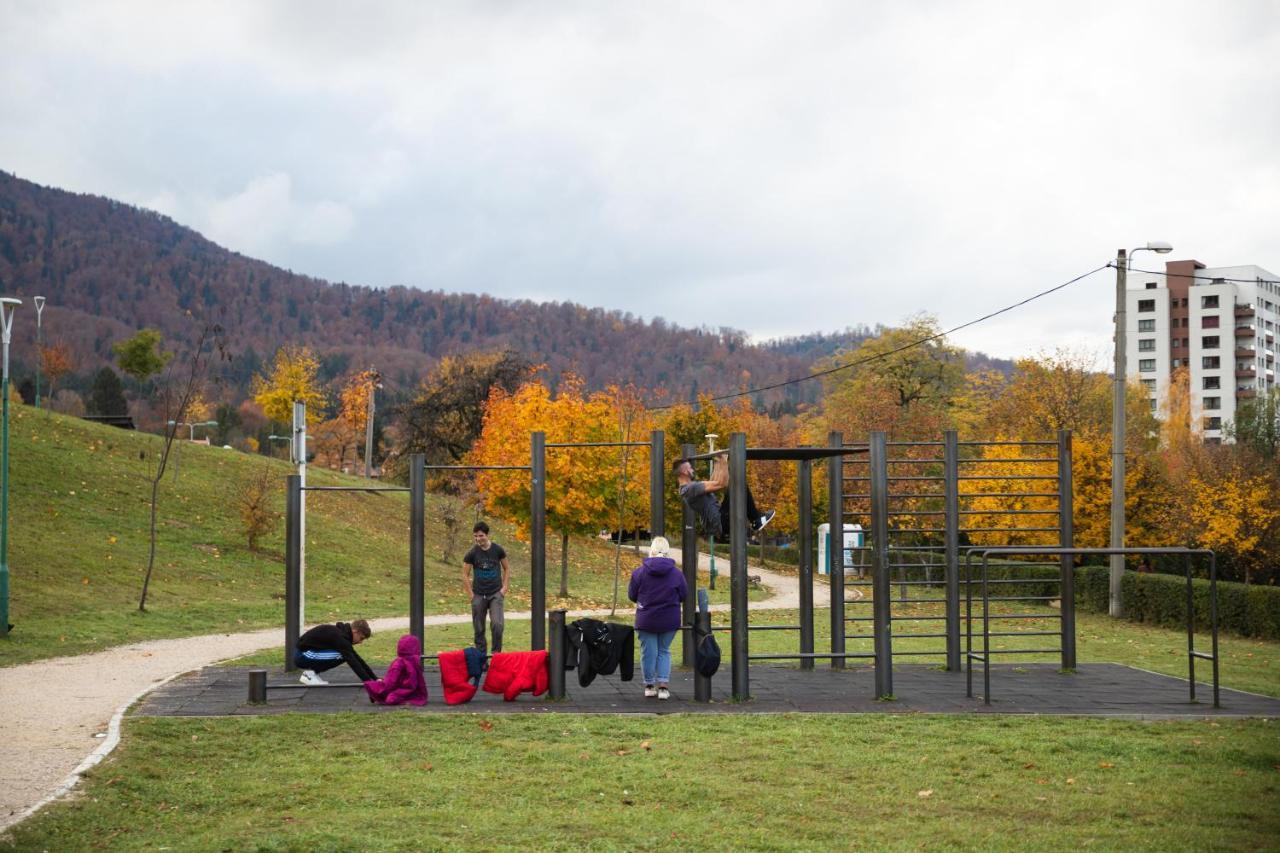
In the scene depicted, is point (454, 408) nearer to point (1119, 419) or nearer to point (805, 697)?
point (1119, 419)

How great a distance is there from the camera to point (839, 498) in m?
14.7

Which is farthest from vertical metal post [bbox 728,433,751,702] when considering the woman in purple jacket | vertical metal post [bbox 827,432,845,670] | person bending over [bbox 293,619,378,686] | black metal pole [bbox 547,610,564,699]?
person bending over [bbox 293,619,378,686]

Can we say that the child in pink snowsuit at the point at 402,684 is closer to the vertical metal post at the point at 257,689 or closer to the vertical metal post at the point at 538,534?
the vertical metal post at the point at 257,689

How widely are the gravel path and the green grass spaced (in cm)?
33

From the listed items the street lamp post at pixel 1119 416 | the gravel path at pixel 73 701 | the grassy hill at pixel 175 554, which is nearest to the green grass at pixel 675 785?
the gravel path at pixel 73 701

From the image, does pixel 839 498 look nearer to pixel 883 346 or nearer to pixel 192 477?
pixel 192 477

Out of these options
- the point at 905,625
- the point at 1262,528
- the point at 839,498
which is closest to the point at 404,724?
the point at 839,498

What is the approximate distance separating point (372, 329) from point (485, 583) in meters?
176

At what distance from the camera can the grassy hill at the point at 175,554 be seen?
22.7m

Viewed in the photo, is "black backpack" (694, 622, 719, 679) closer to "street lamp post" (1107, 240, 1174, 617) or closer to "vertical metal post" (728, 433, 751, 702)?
"vertical metal post" (728, 433, 751, 702)

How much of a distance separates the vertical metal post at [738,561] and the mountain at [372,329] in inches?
4168

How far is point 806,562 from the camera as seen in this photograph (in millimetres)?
14812

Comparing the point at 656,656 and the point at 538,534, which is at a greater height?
the point at 538,534

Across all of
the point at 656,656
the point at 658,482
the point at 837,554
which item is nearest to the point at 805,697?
the point at 656,656
